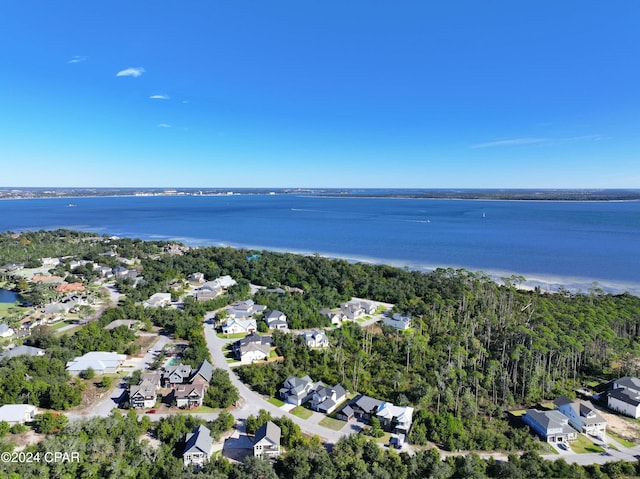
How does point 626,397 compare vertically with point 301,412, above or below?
above

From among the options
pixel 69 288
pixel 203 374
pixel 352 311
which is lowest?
pixel 203 374

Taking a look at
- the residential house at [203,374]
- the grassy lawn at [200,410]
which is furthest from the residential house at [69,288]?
the grassy lawn at [200,410]

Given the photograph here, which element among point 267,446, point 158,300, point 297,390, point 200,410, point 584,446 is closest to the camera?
point 267,446

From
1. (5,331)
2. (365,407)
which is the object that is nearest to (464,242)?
(365,407)

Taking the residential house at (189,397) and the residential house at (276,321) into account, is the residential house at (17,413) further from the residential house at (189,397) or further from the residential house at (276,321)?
the residential house at (276,321)

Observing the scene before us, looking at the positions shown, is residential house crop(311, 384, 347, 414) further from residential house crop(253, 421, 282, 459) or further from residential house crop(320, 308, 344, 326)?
residential house crop(320, 308, 344, 326)

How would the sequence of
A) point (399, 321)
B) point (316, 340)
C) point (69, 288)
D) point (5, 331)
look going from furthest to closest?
point (69, 288) → point (399, 321) → point (5, 331) → point (316, 340)

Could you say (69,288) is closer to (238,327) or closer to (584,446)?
(238,327)

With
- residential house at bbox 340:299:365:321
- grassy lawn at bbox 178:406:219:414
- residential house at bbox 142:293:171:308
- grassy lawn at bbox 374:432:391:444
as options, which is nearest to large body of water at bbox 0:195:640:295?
residential house at bbox 340:299:365:321

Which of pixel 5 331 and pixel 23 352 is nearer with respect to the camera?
pixel 23 352
